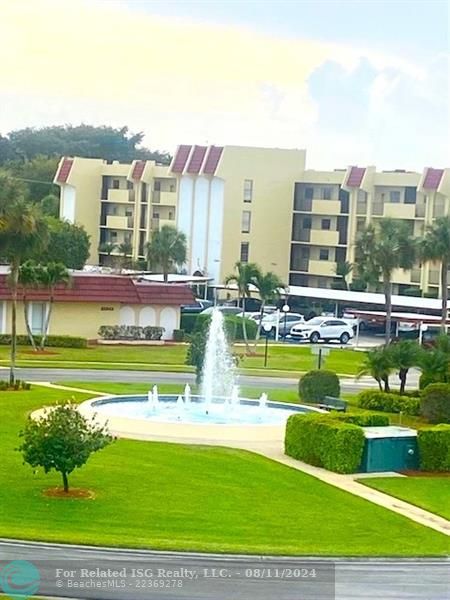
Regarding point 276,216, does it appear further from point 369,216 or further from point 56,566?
point 56,566

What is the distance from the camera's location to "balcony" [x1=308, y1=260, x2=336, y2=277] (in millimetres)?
104400

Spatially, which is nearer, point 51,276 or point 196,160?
point 51,276

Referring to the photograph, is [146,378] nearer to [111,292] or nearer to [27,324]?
[27,324]

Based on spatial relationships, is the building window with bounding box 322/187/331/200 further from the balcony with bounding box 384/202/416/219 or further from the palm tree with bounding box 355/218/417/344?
the palm tree with bounding box 355/218/417/344

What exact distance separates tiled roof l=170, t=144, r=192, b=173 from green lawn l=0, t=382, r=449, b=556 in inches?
2822

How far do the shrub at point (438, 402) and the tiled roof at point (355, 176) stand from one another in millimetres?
57078

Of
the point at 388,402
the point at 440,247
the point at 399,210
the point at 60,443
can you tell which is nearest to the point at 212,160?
the point at 399,210

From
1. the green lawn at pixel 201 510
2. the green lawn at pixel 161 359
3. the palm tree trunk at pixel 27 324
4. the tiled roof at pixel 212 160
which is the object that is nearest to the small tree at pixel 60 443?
the green lawn at pixel 201 510

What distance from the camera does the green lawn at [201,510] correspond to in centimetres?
2747

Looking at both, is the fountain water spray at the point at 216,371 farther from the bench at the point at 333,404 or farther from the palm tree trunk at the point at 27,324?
the palm tree trunk at the point at 27,324

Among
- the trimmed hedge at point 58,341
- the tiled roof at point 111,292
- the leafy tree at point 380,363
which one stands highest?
the tiled roof at point 111,292

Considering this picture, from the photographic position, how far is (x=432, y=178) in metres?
98.5

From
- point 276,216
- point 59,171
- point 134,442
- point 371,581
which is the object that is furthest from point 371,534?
point 59,171

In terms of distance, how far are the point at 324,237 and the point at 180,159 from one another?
1320 centimetres
